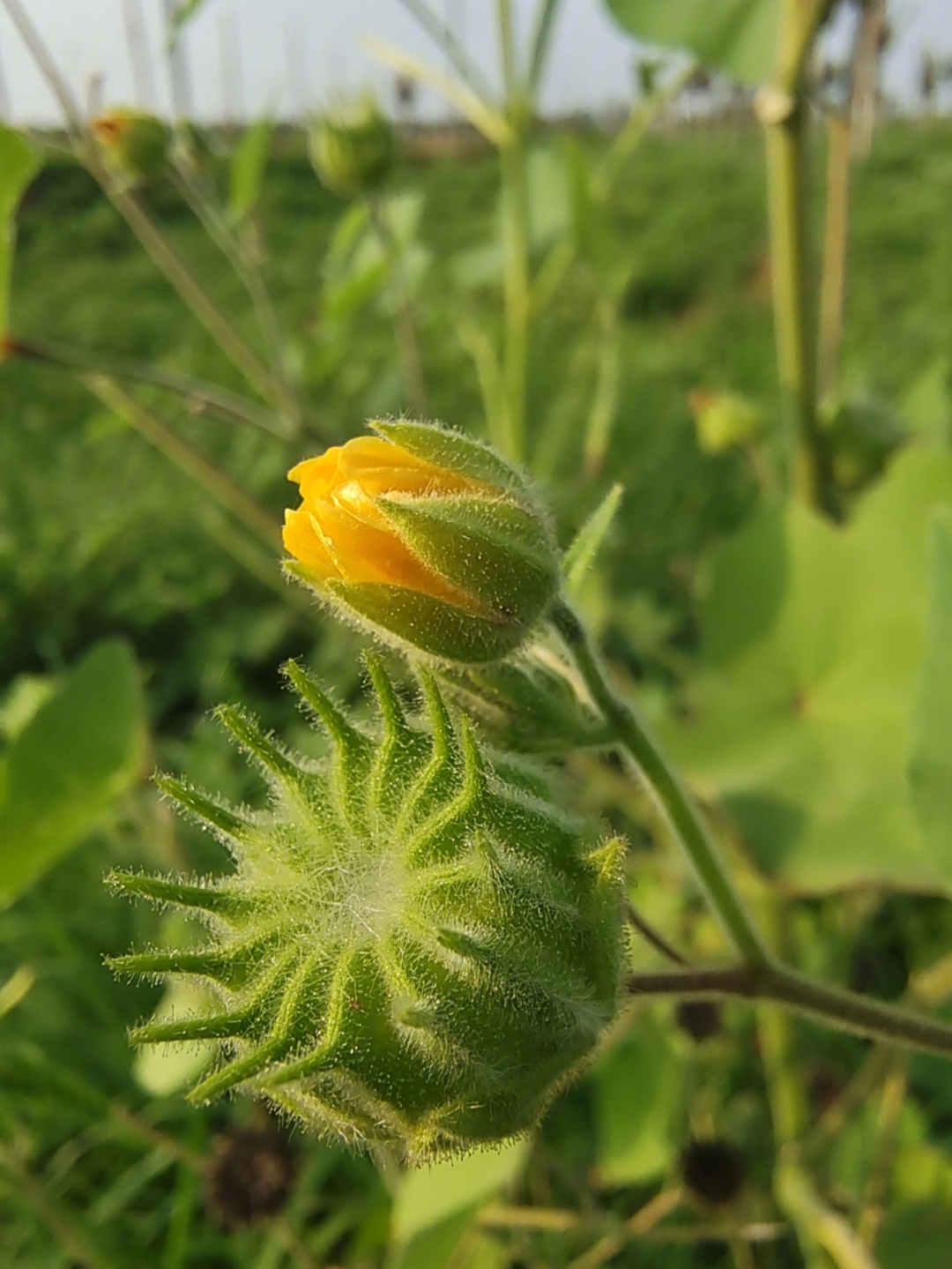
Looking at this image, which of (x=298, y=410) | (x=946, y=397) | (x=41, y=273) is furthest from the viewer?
(x=41, y=273)

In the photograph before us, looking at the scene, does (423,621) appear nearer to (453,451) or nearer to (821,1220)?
(453,451)

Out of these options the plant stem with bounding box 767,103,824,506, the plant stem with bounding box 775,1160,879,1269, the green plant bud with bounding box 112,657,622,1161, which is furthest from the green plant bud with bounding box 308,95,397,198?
the plant stem with bounding box 775,1160,879,1269

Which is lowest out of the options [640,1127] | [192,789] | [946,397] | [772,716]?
[640,1127]

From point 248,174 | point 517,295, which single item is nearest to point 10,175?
point 248,174

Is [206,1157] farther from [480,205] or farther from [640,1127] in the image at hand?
[480,205]

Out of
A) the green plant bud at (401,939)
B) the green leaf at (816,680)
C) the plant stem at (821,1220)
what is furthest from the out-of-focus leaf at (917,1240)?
the green plant bud at (401,939)

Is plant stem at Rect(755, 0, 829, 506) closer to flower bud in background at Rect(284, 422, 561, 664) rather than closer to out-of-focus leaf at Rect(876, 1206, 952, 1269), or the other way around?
flower bud in background at Rect(284, 422, 561, 664)

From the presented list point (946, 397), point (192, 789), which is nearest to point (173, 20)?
point (192, 789)
